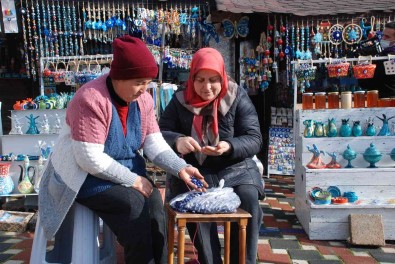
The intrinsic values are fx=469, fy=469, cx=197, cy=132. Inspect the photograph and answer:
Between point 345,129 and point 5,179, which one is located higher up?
point 345,129

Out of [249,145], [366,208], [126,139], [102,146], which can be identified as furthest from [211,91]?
[366,208]

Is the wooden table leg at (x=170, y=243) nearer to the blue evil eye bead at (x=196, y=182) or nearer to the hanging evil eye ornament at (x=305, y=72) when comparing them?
the blue evil eye bead at (x=196, y=182)

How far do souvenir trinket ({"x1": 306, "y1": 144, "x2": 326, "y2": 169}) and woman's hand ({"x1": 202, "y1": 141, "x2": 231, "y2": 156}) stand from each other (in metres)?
1.28

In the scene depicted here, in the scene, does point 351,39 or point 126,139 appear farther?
point 351,39

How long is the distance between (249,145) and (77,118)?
100 cm

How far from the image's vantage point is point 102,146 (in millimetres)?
2236

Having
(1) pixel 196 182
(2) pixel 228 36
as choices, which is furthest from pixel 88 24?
(1) pixel 196 182

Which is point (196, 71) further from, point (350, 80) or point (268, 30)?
point (350, 80)

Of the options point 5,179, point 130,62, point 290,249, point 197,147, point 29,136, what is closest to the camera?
point 130,62

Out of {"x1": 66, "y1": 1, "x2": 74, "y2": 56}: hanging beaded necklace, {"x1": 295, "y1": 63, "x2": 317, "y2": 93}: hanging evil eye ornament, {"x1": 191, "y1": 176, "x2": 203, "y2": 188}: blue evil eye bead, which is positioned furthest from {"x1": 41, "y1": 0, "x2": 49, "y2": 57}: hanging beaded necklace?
{"x1": 191, "y1": 176, "x2": 203, "y2": 188}: blue evil eye bead

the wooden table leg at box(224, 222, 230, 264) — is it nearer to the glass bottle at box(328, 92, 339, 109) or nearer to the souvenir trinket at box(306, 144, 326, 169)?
the souvenir trinket at box(306, 144, 326, 169)

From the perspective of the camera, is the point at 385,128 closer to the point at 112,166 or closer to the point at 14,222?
the point at 112,166

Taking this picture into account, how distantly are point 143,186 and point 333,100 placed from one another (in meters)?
2.10

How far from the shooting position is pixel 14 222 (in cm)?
382
